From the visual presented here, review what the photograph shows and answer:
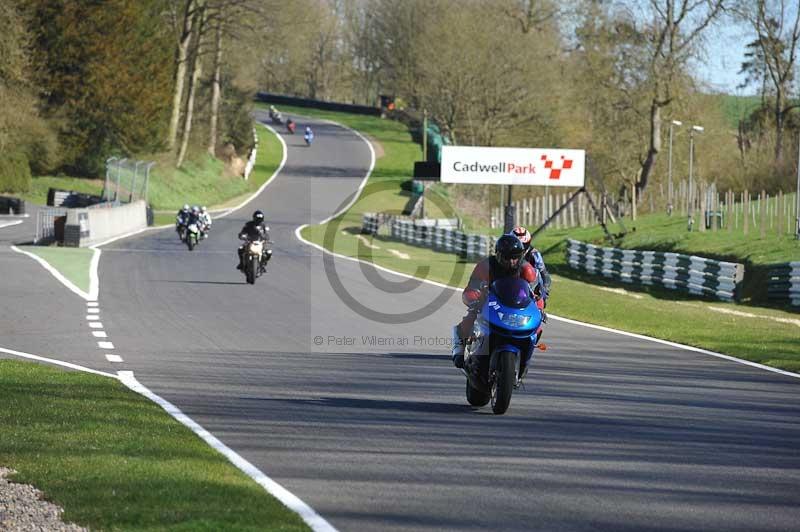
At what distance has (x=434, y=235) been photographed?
55906mm

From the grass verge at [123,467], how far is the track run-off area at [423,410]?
0.84 ft

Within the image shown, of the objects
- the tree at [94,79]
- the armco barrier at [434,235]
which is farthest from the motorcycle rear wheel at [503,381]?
the tree at [94,79]

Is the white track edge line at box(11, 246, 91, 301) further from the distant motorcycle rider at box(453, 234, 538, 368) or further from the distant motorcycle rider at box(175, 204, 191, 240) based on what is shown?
the distant motorcycle rider at box(453, 234, 538, 368)

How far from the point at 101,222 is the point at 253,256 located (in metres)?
18.9

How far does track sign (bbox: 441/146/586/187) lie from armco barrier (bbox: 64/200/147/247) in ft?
40.2

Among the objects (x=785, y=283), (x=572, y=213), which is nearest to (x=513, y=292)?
(x=785, y=283)

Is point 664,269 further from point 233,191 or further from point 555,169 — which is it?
point 233,191

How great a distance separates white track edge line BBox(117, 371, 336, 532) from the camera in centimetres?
701

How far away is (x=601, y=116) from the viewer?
71.5 metres

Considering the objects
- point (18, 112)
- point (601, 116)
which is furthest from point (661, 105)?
point (18, 112)

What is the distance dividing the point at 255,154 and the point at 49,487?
9408cm

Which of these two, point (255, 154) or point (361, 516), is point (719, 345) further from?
point (255, 154)

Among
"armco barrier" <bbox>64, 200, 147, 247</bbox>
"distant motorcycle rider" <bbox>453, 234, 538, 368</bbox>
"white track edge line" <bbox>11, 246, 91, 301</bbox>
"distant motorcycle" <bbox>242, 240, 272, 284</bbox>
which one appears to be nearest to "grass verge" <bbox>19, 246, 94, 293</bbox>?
"white track edge line" <bbox>11, 246, 91, 301</bbox>

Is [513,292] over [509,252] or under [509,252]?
under
